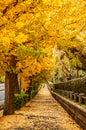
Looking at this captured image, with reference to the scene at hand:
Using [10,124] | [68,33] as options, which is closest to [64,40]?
[68,33]

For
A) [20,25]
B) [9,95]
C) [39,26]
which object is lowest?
[9,95]

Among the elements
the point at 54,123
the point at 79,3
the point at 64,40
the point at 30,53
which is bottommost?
the point at 54,123

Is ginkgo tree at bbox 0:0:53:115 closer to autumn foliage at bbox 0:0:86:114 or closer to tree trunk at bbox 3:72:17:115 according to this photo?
autumn foliage at bbox 0:0:86:114

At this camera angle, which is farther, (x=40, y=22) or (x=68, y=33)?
(x=68, y=33)

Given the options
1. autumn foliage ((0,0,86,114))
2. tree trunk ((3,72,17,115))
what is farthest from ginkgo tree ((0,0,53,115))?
tree trunk ((3,72,17,115))

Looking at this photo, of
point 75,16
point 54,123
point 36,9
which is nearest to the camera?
point 36,9

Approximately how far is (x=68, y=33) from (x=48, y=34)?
947 millimetres

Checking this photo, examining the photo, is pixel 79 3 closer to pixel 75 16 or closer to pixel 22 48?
pixel 75 16

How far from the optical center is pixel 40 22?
13.7 meters

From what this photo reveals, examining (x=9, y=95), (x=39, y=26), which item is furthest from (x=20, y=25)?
(x=9, y=95)

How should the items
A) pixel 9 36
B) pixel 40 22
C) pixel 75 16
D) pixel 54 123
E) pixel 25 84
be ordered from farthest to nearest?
pixel 25 84
pixel 54 123
pixel 75 16
pixel 40 22
pixel 9 36

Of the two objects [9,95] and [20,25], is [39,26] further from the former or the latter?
[9,95]

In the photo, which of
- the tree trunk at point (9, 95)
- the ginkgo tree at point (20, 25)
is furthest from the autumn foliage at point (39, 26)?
the tree trunk at point (9, 95)

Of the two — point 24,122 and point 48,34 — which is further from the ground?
point 48,34
